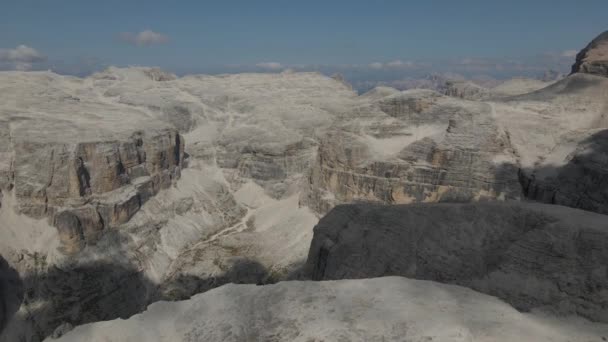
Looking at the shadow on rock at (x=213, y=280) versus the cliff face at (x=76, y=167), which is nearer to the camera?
the shadow on rock at (x=213, y=280)

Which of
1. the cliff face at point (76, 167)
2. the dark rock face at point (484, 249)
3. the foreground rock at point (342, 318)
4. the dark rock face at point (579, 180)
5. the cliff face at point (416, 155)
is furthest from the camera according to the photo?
the cliff face at point (76, 167)

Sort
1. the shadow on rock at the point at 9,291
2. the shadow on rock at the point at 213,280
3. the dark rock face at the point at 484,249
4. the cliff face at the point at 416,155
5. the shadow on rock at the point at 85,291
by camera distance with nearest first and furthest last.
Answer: the dark rock face at the point at 484,249 < the shadow on rock at the point at 85,291 < the shadow on rock at the point at 9,291 < the cliff face at the point at 416,155 < the shadow on rock at the point at 213,280

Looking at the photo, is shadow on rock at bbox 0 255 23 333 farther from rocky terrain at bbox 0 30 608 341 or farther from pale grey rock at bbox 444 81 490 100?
pale grey rock at bbox 444 81 490 100

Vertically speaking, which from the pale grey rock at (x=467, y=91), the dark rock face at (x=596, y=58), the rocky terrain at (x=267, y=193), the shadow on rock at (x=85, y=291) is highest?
the dark rock face at (x=596, y=58)

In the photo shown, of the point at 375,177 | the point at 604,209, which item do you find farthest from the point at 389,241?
the point at 375,177

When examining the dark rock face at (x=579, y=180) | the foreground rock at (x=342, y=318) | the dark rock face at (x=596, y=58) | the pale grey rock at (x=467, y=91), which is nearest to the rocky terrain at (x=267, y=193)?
the dark rock face at (x=579, y=180)

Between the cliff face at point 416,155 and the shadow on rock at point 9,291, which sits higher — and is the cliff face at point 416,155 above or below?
above

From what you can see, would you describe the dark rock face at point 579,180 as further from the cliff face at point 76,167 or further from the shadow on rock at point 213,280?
the cliff face at point 76,167

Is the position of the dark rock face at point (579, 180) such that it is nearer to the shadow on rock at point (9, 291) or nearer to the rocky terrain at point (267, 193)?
the rocky terrain at point (267, 193)
